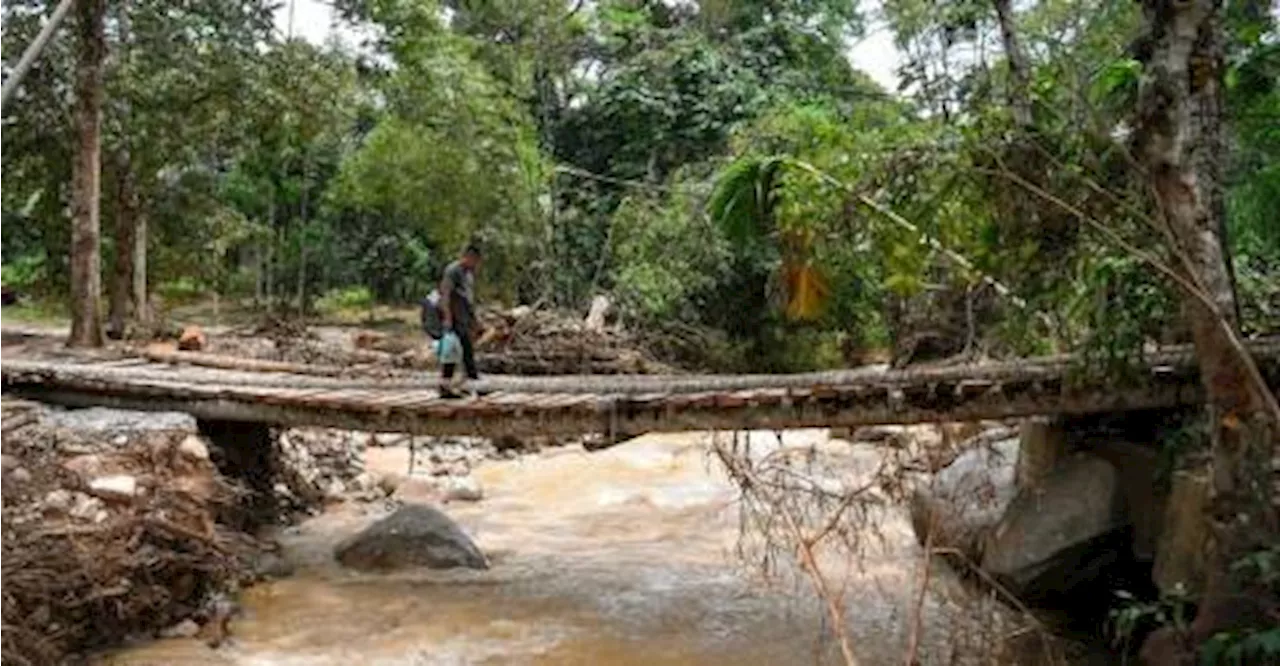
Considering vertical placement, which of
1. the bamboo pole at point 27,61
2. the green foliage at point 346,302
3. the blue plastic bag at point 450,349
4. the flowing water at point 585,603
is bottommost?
the flowing water at point 585,603

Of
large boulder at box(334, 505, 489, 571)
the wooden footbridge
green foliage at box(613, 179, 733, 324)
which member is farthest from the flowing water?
green foliage at box(613, 179, 733, 324)

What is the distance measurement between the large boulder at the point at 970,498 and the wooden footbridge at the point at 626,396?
99cm

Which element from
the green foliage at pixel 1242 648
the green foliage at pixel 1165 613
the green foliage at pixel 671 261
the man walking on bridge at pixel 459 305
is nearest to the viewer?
the green foliage at pixel 1242 648

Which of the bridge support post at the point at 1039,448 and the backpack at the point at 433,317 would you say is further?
the backpack at the point at 433,317

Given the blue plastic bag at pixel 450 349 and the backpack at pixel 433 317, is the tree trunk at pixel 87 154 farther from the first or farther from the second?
the blue plastic bag at pixel 450 349

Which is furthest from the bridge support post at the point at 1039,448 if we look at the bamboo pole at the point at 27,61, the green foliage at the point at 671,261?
the green foliage at the point at 671,261

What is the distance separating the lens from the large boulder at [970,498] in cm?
703

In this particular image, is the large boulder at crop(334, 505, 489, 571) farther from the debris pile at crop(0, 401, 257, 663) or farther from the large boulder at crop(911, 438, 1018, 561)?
the large boulder at crop(911, 438, 1018, 561)

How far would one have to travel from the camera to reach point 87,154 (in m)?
10.8

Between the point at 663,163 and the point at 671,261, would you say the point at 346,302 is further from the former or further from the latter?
the point at 671,261

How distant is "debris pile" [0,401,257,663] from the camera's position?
5191 millimetres

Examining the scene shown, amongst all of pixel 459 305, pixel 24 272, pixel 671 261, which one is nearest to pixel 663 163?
pixel 671 261

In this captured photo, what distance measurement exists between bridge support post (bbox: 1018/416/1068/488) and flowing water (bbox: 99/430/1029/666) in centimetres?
79

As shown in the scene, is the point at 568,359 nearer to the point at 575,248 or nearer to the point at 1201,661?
the point at 575,248
